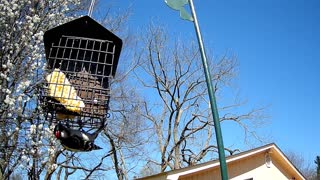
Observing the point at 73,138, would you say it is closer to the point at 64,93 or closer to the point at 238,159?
the point at 64,93

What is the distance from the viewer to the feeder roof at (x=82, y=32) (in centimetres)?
299

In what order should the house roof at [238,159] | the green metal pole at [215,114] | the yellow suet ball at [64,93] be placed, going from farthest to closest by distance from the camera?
the house roof at [238,159] → the yellow suet ball at [64,93] → the green metal pole at [215,114]

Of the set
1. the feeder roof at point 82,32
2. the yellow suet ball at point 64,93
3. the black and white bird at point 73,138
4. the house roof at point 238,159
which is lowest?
the black and white bird at point 73,138

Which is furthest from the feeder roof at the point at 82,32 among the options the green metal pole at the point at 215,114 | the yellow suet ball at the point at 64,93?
the green metal pole at the point at 215,114

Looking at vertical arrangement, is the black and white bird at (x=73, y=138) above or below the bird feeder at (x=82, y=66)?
below

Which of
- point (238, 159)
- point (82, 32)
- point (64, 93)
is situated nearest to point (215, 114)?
point (64, 93)

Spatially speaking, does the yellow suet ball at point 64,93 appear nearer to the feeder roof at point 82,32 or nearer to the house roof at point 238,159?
the feeder roof at point 82,32

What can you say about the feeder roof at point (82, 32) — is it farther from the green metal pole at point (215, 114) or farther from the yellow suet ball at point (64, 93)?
the green metal pole at point (215, 114)

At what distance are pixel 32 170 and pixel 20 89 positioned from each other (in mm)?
1984

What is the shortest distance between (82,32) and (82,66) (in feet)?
0.97

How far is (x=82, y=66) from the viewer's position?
306 centimetres

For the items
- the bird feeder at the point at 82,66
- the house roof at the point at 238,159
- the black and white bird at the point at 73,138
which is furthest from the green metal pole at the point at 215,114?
the house roof at the point at 238,159

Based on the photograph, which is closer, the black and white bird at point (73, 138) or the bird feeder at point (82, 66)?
the black and white bird at point (73, 138)

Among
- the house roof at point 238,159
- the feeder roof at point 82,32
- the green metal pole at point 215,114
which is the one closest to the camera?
the green metal pole at point 215,114
